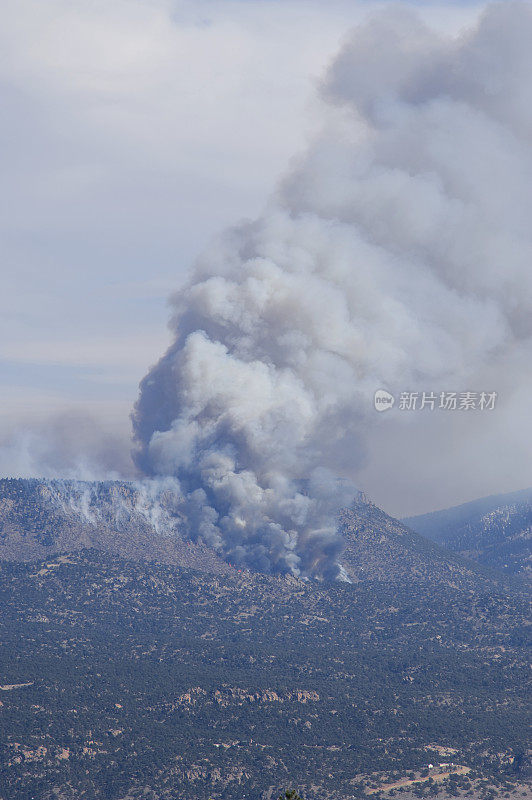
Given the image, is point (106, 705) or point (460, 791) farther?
point (106, 705)

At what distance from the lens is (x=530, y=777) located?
7318 inches

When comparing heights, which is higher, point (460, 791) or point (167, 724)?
point (167, 724)

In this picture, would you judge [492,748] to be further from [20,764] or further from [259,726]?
[20,764]

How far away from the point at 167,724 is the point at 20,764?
27980 mm

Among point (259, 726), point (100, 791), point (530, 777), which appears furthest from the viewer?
point (259, 726)

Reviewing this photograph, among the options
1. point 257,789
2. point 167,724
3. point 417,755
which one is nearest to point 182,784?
point 257,789

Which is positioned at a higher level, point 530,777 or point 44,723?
point 44,723

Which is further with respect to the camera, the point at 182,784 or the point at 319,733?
the point at 319,733

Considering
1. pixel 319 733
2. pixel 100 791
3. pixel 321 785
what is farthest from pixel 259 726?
pixel 100 791

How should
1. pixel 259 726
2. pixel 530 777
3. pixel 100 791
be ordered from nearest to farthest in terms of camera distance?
pixel 100 791 → pixel 530 777 → pixel 259 726

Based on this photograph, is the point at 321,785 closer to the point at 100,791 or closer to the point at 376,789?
the point at 376,789

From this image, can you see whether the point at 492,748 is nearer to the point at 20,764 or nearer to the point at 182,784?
the point at 182,784

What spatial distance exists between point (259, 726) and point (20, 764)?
39.6 meters

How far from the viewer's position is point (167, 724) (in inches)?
7741
